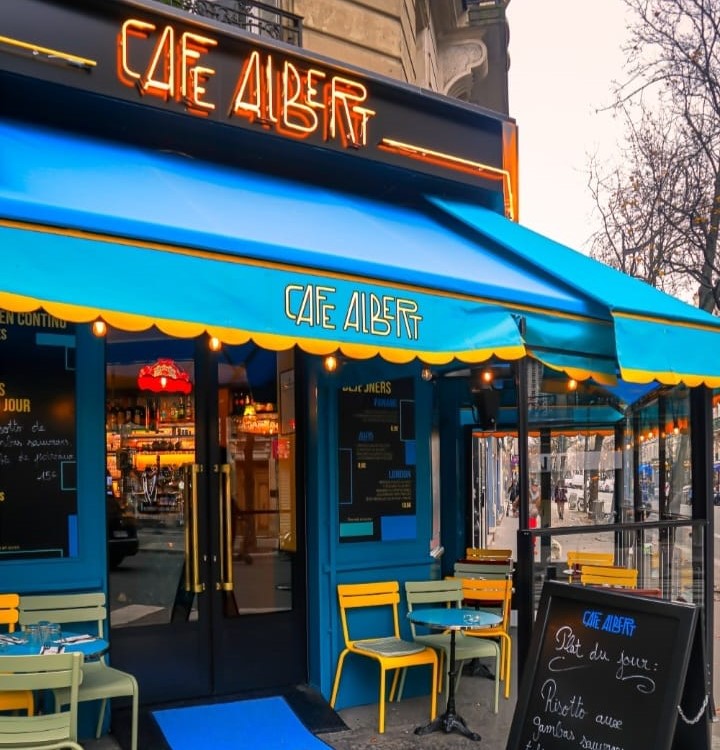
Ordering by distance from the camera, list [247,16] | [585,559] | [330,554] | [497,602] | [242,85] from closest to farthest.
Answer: [242,85] → [330,554] → [247,16] → [497,602] → [585,559]

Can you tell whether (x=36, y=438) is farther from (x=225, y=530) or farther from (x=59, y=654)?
(x=59, y=654)

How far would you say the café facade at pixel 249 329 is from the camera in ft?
12.3

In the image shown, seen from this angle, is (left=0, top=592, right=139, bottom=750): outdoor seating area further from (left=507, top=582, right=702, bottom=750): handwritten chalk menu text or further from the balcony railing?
the balcony railing

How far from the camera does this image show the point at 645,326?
4.78 meters

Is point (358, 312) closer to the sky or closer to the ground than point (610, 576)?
closer to the sky

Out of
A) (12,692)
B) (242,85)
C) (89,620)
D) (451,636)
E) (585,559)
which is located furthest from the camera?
(585,559)

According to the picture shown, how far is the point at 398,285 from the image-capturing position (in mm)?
4160

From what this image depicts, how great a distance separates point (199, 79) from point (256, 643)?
3.96 meters

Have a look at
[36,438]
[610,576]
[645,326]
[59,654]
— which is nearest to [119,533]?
→ [36,438]

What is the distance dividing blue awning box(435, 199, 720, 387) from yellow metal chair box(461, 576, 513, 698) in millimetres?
2676

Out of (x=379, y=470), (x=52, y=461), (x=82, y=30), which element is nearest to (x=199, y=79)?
(x=82, y=30)

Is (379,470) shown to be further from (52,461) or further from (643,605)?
(643,605)

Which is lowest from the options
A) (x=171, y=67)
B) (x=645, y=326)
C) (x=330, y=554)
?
(x=330, y=554)

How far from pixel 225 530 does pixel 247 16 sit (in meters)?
3.90
